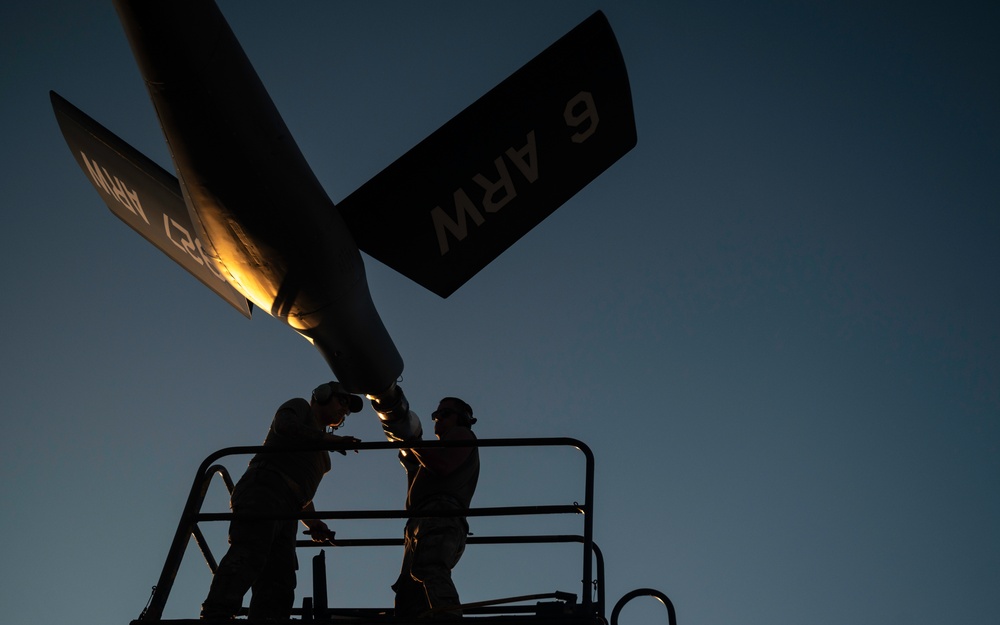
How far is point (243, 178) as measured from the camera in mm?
4957

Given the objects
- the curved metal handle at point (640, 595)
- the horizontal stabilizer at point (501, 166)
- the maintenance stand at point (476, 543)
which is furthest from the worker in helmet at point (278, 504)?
the curved metal handle at point (640, 595)

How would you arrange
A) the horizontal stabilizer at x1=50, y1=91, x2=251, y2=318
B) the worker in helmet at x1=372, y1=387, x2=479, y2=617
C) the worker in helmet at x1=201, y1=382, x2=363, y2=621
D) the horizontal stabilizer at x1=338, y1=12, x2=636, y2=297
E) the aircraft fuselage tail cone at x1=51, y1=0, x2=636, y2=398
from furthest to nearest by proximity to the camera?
the horizontal stabilizer at x1=50, y1=91, x2=251, y2=318, the worker in helmet at x1=201, y1=382, x2=363, y2=621, the worker in helmet at x1=372, y1=387, x2=479, y2=617, the horizontal stabilizer at x1=338, y1=12, x2=636, y2=297, the aircraft fuselage tail cone at x1=51, y1=0, x2=636, y2=398

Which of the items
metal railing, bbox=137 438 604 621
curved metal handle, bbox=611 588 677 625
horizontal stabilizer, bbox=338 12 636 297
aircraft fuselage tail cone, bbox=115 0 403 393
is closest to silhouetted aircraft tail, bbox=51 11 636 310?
horizontal stabilizer, bbox=338 12 636 297

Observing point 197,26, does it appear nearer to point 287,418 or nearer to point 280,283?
point 280,283

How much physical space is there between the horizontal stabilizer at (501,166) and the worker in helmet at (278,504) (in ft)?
4.69

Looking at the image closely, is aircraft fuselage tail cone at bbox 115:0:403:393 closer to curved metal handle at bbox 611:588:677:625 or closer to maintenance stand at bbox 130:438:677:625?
maintenance stand at bbox 130:438:677:625

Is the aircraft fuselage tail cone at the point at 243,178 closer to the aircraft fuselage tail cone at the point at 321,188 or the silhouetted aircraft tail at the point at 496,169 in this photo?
the aircraft fuselage tail cone at the point at 321,188

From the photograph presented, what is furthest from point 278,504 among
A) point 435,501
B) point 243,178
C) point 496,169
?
point 496,169

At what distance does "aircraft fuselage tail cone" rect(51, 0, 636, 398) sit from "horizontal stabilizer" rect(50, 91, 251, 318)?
0.02m

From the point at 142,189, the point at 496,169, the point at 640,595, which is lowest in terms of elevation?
the point at 640,595

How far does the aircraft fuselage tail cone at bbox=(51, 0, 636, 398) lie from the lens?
4.74 m

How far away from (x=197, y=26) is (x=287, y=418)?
10.1ft

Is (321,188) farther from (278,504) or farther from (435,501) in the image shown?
(278,504)

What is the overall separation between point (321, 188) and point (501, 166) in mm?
1165
